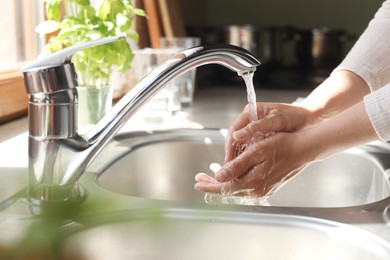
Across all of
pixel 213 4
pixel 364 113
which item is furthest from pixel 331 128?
pixel 213 4

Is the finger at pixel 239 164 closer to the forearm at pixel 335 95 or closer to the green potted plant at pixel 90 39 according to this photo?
the forearm at pixel 335 95

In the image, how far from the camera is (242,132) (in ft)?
2.93

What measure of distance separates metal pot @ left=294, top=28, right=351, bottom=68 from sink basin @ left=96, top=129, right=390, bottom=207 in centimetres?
106

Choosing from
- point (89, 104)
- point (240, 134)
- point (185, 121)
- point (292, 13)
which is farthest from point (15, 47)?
point (292, 13)

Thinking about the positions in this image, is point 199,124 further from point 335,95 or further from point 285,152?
point 285,152

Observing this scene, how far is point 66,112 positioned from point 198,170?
0.50m

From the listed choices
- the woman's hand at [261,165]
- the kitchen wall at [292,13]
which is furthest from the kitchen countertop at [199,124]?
the kitchen wall at [292,13]

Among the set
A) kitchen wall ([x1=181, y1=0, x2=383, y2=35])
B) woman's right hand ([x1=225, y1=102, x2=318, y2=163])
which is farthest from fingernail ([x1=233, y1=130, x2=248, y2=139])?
kitchen wall ([x1=181, y1=0, x2=383, y2=35])

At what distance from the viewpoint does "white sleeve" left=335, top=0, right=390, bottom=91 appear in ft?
3.50

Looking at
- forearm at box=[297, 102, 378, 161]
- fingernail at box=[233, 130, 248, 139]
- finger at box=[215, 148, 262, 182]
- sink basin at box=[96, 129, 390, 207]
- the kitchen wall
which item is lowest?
sink basin at box=[96, 129, 390, 207]

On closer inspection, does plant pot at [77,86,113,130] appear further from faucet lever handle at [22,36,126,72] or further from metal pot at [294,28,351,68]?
metal pot at [294,28,351,68]

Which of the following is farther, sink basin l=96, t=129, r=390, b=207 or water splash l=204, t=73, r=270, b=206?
sink basin l=96, t=129, r=390, b=207

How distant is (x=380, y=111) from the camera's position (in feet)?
2.55

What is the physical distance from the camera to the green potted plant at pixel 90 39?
1.06 m
